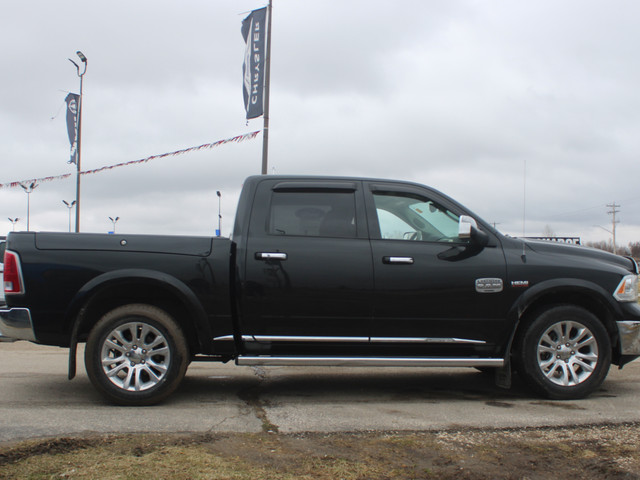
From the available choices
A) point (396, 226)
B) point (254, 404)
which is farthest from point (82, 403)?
point (396, 226)

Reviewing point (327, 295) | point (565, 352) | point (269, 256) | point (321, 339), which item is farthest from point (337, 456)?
point (565, 352)

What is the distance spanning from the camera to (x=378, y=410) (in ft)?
17.0

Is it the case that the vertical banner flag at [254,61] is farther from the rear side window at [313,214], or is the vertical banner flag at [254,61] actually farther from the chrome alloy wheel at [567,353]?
the chrome alloy wheel at [567,353]

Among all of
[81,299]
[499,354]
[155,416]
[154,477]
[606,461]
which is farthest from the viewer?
[499,354]

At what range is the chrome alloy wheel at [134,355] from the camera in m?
5.21

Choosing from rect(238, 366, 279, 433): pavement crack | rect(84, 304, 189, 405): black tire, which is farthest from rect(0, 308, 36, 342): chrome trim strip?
rect(238, 366, 279, 433): pavement crack

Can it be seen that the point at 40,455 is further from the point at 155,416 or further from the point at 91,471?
the point at 155,416

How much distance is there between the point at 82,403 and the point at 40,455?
158 centimetres

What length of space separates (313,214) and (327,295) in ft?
2.52

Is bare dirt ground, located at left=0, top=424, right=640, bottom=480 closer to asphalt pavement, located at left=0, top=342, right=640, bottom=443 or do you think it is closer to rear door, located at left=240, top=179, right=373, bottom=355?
asphalt pavement, located at left=0, top=342, right=640, bottom=443

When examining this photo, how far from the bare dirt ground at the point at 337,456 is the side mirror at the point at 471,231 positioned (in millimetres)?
1649

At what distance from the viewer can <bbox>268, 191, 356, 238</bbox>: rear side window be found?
18.3 ft

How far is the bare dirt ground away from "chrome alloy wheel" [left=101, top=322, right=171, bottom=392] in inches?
41.5

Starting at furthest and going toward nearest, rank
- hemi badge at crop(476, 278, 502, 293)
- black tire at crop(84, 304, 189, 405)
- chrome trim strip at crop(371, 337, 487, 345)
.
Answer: hemi badge at crop(476, 278, 502, 293)
chrome trim strip at crop(371, 337, 487, 345)
black tire at crop(84, 304, 189, 405)
